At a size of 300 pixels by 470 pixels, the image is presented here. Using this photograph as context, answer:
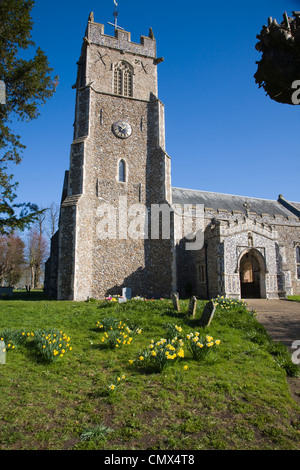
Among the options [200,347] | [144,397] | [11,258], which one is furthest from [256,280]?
[11,258]

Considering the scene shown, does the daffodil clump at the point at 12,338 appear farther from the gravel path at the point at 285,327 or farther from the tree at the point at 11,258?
the tree at the point at 11,258

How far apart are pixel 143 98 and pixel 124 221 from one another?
8886mm

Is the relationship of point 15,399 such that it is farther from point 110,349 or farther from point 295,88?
point 295,88

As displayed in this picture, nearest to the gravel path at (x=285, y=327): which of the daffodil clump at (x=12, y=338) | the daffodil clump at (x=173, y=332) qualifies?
the daffodil clump at (x=173, y=332)

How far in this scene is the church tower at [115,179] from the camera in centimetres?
1616

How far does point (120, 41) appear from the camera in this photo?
2072cm

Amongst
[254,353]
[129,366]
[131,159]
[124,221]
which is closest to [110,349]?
[129,366]

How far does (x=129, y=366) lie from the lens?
540 centimetres

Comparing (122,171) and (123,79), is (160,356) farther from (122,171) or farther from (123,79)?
(123,79)

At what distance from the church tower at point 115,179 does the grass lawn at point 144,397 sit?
30.6 feet

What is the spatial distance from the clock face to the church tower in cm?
6

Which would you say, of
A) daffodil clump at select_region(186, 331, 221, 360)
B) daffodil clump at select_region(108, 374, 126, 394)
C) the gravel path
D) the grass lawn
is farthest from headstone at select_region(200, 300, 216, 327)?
daffodil clump at select_region(108, 374, 126, 394)

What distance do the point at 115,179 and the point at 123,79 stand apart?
291 inches

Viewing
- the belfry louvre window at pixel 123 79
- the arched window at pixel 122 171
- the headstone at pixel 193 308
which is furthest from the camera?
the belfry louvre window at pixel 123 79
